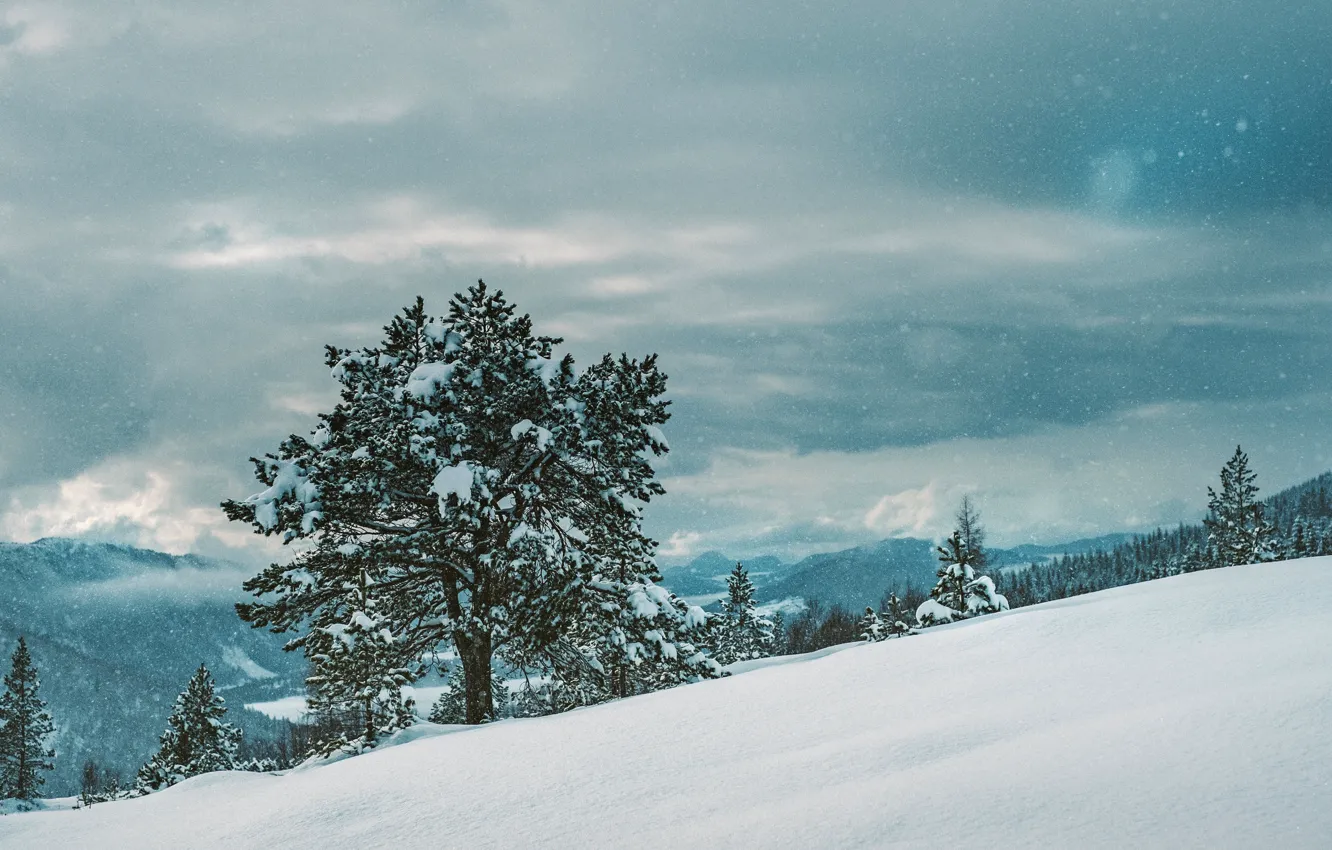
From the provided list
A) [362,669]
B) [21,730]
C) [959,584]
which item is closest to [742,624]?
[959,584]

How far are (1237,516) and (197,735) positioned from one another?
73318mm

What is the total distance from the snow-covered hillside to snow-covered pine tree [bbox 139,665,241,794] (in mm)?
49989

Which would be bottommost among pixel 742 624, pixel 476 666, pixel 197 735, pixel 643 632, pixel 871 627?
pixel 197 735

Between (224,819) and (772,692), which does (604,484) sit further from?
(224,819)

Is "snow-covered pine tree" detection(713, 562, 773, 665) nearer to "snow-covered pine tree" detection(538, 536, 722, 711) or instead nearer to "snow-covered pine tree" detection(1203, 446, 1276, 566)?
"snow-covered pine tree" detection(1203, 446, 1276, 566)

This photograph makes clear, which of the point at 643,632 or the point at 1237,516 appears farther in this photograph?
the point at 1237,516

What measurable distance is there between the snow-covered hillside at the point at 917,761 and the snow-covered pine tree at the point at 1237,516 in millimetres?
59552

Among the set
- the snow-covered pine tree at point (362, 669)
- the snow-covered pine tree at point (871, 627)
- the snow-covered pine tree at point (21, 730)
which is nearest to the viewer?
the snow-covered pine tree at point (362, 669)

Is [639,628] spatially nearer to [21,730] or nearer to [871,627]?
[871,627]

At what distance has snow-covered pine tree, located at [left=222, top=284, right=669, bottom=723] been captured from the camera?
16.3 meters

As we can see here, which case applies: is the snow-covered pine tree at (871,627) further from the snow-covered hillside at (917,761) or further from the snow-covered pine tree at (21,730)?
the snow-covered pine tree at (21,730)

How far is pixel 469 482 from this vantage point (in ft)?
50.9

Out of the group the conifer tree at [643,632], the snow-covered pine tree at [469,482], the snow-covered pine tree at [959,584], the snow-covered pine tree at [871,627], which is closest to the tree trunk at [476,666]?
the snow-covered pine tree at [469,482]

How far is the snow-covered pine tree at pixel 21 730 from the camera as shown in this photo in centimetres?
6319
